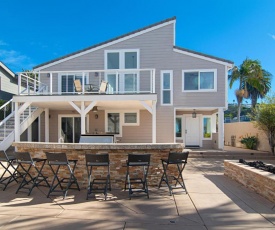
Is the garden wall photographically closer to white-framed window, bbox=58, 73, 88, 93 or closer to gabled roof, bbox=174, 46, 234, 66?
gabled roof, bbox=174, 46, 234, 66

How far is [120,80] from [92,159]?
9.36 meters

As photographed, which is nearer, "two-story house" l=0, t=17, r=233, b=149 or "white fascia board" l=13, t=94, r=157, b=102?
"white fascia board" l=13, t=94, r=157, b=102

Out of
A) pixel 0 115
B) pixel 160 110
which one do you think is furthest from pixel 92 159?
pixel 0 115

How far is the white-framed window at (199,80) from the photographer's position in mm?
13594

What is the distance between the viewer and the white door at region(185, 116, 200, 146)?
51.1 ft

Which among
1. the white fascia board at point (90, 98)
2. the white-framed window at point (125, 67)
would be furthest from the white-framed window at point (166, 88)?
the white fascia board at point (90, 98)

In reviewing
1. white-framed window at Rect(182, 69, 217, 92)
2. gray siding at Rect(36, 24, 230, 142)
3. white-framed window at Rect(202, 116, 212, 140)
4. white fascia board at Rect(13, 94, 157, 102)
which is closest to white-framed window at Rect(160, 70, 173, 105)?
gray siding at Rect(36, 24, 230, 142)

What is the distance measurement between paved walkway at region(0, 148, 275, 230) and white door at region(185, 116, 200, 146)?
994 centimetres

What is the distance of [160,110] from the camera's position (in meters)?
13.8

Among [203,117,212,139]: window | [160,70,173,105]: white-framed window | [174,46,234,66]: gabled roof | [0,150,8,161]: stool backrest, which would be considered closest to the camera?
[0,150,8,161]: stool backrest

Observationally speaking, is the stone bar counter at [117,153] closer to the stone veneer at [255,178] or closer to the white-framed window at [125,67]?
the stone veneer at [255,178]

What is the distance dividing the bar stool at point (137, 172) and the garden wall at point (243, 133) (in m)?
10.9

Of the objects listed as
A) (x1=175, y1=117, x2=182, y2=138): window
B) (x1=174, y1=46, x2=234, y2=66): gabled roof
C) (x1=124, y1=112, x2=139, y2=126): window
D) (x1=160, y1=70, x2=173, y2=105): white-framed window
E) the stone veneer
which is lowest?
the stone veneer

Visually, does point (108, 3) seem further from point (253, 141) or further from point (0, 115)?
point (253, 141)
